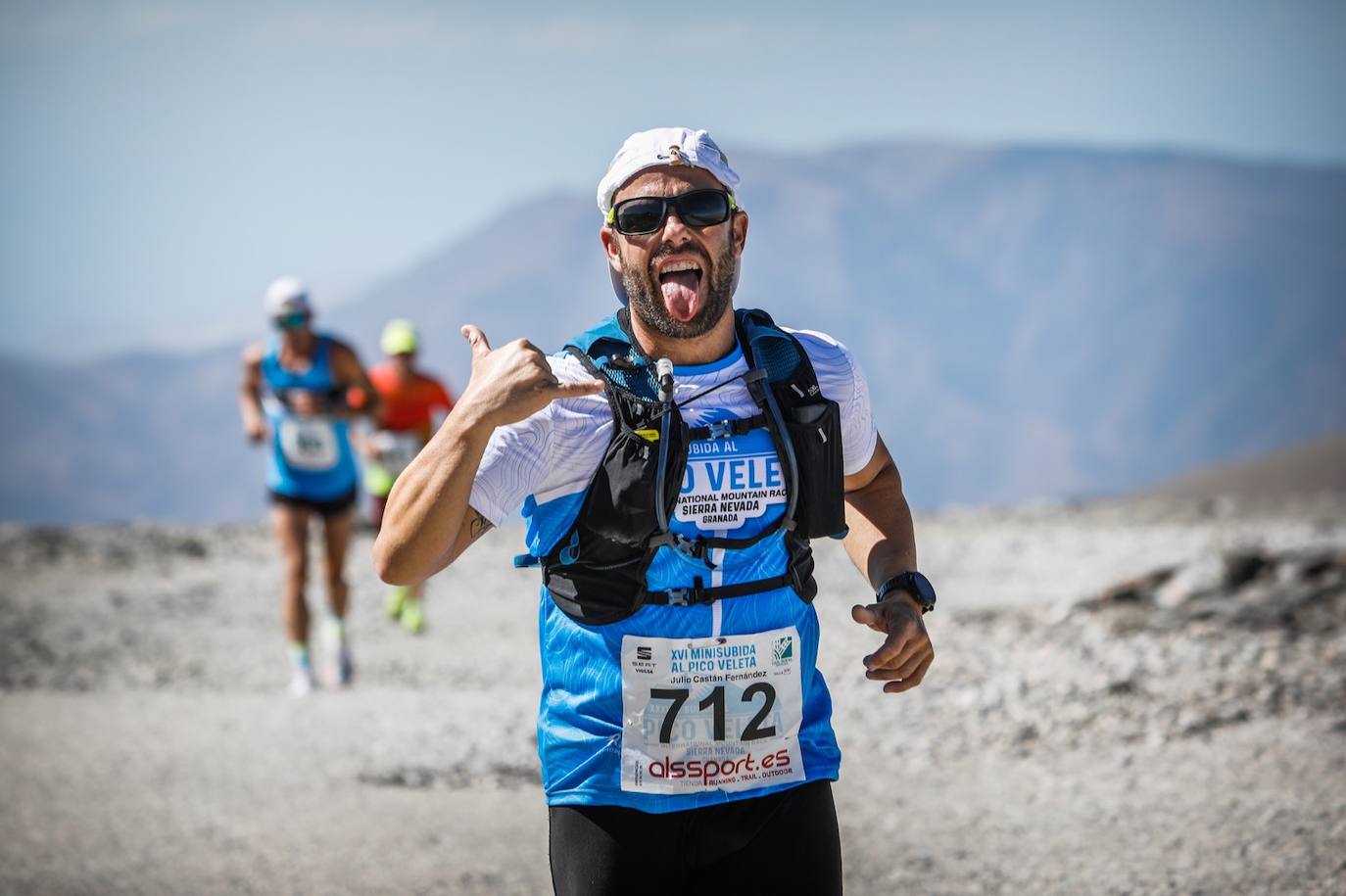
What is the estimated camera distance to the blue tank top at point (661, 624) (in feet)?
9.53

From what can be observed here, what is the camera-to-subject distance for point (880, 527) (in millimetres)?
3361

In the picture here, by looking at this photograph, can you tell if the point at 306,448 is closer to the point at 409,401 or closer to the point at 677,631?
the point at 409,401

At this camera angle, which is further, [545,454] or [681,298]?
[681,298]

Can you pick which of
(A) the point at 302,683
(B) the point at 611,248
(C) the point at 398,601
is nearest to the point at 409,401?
(C) the point at 398,601

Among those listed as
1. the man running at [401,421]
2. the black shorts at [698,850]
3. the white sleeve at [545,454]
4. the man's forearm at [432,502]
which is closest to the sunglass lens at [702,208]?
the white sleeve at [545,454]

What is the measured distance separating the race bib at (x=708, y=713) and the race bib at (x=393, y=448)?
7.69 meters

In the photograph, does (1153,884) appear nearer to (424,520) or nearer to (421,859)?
(421,859)

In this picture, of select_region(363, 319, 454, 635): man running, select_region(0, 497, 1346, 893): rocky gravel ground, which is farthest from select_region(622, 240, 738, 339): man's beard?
select_region(363, 319, 454, 635): man running

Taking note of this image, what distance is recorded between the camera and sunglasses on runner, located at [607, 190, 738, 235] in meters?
3.01

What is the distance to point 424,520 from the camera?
104 inches

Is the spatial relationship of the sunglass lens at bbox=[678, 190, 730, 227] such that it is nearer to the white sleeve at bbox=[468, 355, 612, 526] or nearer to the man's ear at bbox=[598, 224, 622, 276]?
the man's ear at bbox=[598, 224, 622, 276]

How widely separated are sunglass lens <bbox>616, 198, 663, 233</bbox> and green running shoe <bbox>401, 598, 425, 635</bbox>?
777 cm

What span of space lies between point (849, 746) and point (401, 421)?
15.7ft

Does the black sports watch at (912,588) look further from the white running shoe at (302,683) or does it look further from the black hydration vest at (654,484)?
the white running shoe at (302,683)
